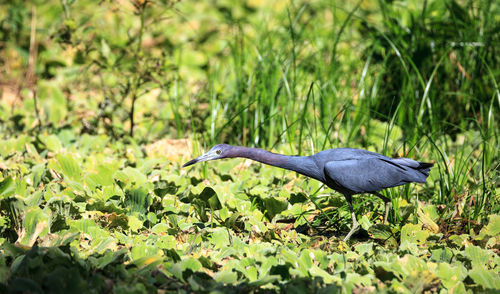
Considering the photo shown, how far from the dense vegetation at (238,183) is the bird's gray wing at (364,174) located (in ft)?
0.65

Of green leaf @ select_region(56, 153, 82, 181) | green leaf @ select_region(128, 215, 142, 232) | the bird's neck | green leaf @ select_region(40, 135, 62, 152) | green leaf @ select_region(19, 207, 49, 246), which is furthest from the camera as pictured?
green leaf @ select_region(40, 135, 62, 152)

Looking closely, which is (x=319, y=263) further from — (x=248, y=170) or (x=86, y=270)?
(x=248, y=170)

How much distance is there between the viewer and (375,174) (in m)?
3.22

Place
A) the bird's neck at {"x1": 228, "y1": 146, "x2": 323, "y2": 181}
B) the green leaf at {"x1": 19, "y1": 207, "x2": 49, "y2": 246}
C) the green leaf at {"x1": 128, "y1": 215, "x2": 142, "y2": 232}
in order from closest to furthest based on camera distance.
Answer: the green leaf at {"x1": 19, "y1": 207, "x2": 49, "y2": 246} < the green leaf at {"x1": 128, "y1": 215, "x2": 142, "y2": 232} < the bird's neck at {"x1": 228, "y1": 146, "x2": 323, "y2": 181}

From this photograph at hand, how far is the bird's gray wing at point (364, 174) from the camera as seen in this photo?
10.4 feet

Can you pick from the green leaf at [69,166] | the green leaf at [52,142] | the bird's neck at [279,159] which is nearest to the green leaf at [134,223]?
the bird's neck at [279,159]

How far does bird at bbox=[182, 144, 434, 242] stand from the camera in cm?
319

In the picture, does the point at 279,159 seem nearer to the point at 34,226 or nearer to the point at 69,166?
the point at 34,226

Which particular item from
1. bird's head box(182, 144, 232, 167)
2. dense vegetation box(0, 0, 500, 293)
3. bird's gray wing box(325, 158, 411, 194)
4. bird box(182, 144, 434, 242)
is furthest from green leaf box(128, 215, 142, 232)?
bird's gray wing box(325, 158, 411, 194)

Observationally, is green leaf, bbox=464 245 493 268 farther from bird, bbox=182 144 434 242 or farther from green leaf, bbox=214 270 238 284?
green leaf, bbox=214 270 238 284

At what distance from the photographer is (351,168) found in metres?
3.20

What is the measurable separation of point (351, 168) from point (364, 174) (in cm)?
8

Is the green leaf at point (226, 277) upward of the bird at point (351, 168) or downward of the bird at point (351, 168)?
downward

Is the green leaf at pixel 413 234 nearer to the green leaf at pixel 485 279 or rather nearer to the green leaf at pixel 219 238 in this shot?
the green leaf at pixel 485 279
